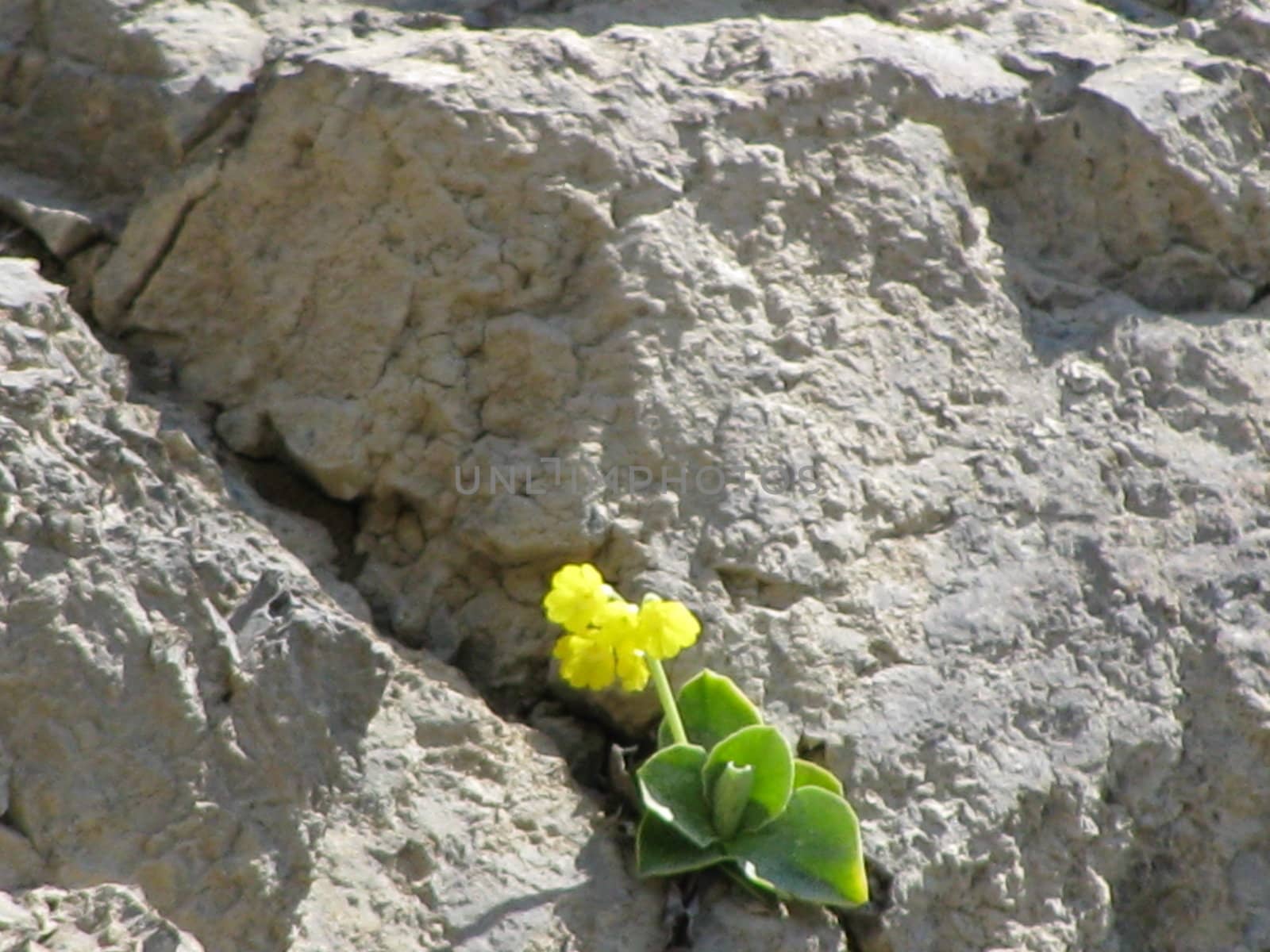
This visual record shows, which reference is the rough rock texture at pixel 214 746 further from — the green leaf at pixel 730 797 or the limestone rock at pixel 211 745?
the green leaf at pixel 730 797

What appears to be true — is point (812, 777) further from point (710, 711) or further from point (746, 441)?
point (746, 441)

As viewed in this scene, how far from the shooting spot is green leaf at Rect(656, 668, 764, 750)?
7.69 ft

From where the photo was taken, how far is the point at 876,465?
8.54 ft

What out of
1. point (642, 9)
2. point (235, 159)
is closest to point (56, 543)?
point (235, 159)

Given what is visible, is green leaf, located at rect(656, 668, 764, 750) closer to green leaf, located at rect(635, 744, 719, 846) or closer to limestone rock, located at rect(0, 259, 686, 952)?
green leaf, located at rect(635, 744, 719, 846)

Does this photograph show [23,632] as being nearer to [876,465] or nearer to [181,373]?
[181,373]

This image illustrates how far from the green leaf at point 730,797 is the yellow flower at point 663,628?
170mm

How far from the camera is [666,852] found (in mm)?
2270

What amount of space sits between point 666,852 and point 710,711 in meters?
0.21

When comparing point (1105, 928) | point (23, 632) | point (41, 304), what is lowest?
point (1105, 928)

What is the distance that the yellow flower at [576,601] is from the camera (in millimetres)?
2270

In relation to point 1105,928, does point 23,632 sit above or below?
above

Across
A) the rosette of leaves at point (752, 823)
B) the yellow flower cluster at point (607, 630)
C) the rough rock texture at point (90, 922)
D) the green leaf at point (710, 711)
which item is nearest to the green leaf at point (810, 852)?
the rosette of leaves at point (752, 823)

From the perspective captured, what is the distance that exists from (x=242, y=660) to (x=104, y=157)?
1.00m
